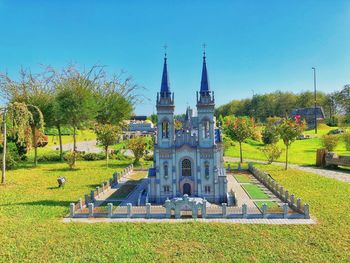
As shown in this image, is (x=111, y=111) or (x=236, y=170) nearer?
(x=236, y=170)

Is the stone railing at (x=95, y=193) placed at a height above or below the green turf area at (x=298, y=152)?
below

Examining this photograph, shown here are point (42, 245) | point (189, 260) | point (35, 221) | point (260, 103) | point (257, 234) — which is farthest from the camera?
point (260, 103)

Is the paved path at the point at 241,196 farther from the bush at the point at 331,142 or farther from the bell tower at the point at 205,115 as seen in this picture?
the bush at the point at 331,142

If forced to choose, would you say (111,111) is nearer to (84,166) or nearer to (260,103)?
(84,166)

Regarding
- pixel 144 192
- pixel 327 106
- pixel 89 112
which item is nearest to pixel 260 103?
pixel 327 106

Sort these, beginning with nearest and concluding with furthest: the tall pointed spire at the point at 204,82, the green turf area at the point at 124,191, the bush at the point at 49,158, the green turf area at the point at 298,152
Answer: the tall pointed spire at the point at 204,82 → the green turf area at the point at 124,191 → the green turf area at the point at 298,152 → the bush at the point at 49,158

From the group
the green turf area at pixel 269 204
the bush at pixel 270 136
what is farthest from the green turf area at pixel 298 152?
the green turf area at pixel 269 204
